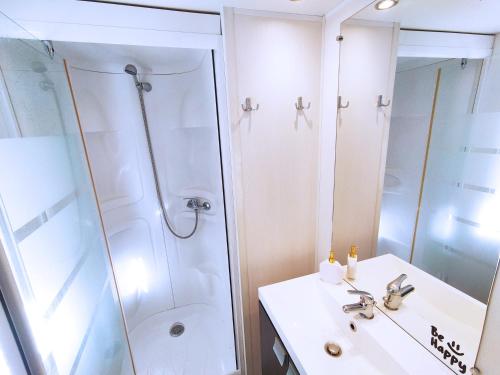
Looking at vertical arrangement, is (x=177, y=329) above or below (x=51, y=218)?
below

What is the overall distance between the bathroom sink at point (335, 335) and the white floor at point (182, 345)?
1005mm

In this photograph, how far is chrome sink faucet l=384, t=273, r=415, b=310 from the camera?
0.86 meters

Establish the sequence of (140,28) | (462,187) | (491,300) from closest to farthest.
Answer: (491,300) → (462,187) → (140,28)

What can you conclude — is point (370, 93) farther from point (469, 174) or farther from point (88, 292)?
point (88, 292)

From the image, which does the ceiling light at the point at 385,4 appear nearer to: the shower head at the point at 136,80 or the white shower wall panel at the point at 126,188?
the shower head at the point at 136,80

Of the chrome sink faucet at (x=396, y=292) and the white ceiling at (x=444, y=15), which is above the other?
the white ceiling at (x=444, y=15)

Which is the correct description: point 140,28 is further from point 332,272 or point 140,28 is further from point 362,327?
point 362,327

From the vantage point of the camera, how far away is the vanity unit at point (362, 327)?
2.41 feet

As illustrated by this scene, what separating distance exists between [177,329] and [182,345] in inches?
6.9

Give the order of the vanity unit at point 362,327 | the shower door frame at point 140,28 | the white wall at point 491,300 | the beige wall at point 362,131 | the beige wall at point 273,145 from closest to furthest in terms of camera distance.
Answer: the white wall at point 491,300
the vanity unit at point 362,327
the shower door frame at point 140,28
the beige wall at point 362,131
the beige wall at point 273,145

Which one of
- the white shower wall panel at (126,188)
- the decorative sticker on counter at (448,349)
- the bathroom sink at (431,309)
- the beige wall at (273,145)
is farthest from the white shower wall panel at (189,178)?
the decorative sticker on counter at (448,349)

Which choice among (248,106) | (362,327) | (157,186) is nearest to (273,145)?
(248,106)

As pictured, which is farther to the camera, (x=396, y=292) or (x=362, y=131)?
(x=362, y=131)

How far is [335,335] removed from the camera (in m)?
0.95
